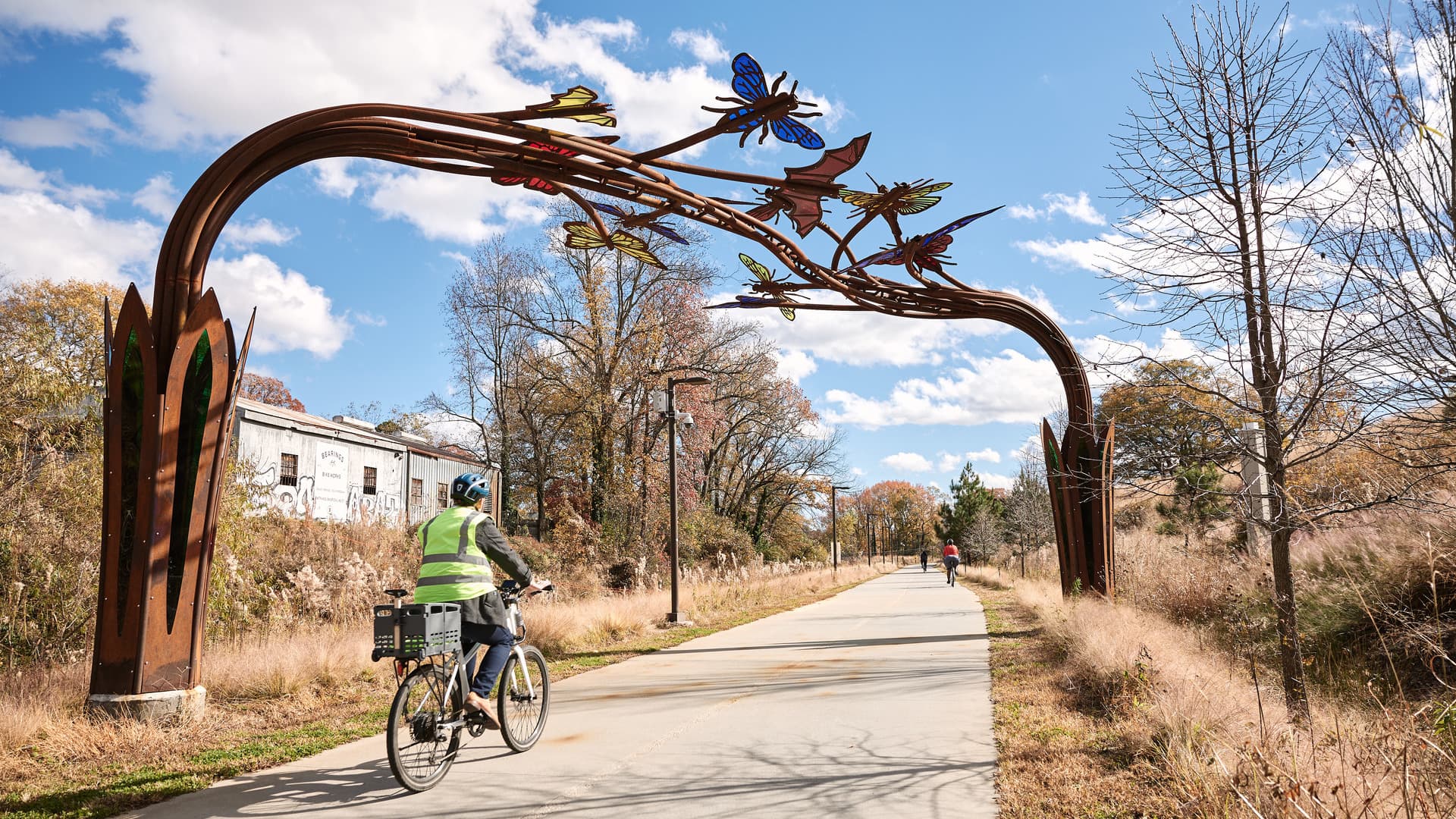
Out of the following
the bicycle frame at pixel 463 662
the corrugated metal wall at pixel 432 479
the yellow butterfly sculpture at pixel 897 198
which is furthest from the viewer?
the corrugated metal wall at pixel 432 479

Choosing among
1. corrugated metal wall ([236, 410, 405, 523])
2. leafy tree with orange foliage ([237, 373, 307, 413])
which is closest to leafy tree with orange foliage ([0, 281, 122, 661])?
corrugated metal wall ([236, 410, 405, 523])

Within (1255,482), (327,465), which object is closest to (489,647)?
(1255,482)

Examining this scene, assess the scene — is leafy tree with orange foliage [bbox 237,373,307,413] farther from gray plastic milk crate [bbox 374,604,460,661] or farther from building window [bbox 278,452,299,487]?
gray plastic milk crate [bbox 374,604,460,661]

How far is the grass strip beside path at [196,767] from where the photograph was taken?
5.02 meters

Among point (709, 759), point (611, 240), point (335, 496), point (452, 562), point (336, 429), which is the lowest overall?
point (709, 759)

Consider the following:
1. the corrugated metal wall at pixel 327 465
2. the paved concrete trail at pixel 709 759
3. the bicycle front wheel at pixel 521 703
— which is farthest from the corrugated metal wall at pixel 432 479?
the bicycle front wheel at pixel 521 703

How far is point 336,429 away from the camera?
31.8m

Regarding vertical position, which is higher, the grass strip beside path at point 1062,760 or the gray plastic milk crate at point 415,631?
the gray plastic milk crate at point 415,631

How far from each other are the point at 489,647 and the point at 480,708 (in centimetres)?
40

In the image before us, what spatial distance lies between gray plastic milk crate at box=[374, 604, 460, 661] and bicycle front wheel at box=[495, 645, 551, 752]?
744mm

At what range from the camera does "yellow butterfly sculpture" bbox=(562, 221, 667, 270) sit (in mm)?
9148

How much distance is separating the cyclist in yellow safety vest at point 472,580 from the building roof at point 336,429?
23.4 m

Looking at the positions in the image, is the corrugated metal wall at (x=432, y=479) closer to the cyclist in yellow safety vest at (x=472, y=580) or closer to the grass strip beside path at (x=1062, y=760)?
the grass strip beside path at (x=1062, y=760)

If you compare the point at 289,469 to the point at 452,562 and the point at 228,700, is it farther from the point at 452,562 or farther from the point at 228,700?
the point at 452,562
